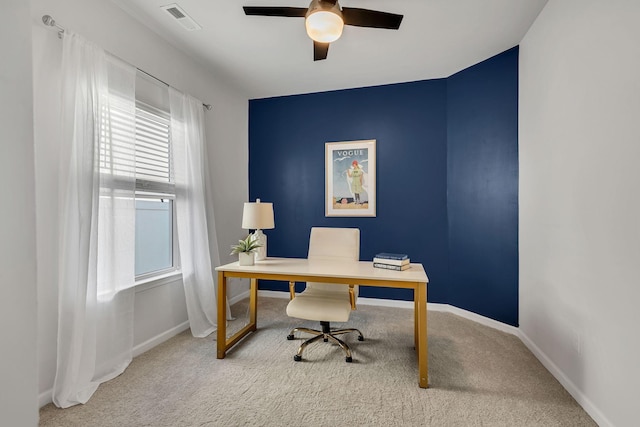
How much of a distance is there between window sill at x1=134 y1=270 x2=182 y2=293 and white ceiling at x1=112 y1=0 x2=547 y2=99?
86.3 inches

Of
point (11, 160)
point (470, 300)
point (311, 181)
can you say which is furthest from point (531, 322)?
point (11, 160)

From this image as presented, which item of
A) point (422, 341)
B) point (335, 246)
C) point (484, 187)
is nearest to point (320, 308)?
point (335, 246)

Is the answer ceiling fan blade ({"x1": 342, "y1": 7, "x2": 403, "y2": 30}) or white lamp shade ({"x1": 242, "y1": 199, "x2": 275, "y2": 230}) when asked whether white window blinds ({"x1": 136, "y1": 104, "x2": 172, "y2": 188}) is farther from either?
ceiling fan blade ({"x1": 342, "y1": 7, "x2": 403, "y2": 30})

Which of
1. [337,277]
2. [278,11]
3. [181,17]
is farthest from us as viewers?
[181,17]

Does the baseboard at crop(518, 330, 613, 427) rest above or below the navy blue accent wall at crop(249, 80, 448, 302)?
below

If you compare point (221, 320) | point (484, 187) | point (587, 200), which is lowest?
point (221, 320)

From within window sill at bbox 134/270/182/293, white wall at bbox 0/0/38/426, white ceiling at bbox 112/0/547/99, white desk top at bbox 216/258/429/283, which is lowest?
window sill at bbox 134/270/182/293

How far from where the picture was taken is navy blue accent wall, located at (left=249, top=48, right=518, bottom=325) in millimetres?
2973

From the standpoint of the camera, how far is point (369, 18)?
6.50 feet

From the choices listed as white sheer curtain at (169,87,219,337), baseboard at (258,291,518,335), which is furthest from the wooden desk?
baseboard at (258,291,518,335)

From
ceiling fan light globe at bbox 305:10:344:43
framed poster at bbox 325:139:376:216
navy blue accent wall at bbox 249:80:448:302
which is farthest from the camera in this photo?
framed poster at bbox 325:139:376:216

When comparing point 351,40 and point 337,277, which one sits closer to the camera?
point 337,277

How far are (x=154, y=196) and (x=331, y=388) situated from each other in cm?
220

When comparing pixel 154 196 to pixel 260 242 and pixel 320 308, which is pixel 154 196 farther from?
pixel 320 308
